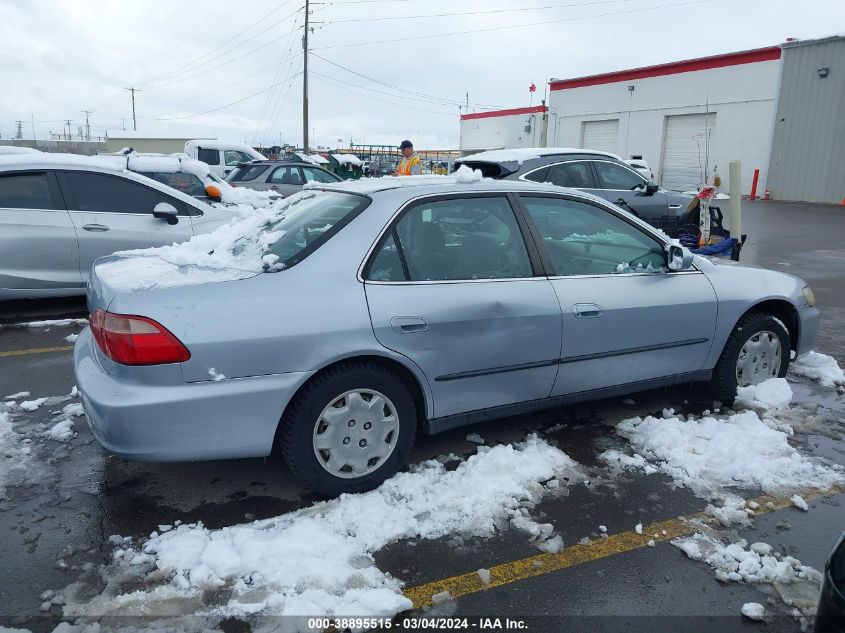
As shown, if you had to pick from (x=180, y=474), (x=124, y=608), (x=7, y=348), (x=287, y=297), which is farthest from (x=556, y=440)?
(x=7, y=348)

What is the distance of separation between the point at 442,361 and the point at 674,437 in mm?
1598

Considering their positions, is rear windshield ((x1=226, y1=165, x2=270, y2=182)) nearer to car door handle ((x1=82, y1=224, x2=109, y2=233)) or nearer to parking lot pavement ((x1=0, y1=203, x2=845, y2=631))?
car door handle ((x1=82, y1=224, x2=109, y2=233))

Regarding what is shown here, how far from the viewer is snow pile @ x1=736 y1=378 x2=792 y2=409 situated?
14.9 ft

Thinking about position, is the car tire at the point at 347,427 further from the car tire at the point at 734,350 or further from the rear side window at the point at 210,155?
the rear side window at the point at 210,155

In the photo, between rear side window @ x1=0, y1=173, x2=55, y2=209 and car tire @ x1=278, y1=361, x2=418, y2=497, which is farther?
rear side window @ x1=0, y1=173, x2=55, y2=209

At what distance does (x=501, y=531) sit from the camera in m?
3.05

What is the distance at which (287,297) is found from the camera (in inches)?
121

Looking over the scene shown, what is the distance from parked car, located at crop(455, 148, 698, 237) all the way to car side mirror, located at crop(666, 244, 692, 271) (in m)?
5.41

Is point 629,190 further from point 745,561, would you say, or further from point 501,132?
point 501,132

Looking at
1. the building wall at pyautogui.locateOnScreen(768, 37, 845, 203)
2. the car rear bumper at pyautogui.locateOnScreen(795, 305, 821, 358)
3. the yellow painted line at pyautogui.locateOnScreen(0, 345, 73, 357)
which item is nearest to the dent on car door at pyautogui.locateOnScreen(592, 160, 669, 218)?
the car rear bumper at pyautogui.locateOnScreen(795, 305, 821, 358)

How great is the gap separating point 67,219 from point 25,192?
45cm

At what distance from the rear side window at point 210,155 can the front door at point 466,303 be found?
19.3m

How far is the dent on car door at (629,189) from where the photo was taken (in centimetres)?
1038

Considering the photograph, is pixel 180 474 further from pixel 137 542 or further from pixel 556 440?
pixel 556 440
